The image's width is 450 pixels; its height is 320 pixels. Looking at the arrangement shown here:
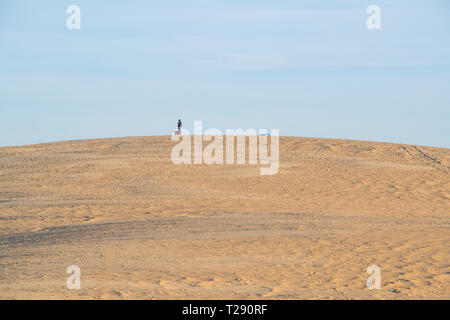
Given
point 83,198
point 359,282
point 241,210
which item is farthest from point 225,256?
point 83,198

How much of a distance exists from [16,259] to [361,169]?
A: 17.5 metres

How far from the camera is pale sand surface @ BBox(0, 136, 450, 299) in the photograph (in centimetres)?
988

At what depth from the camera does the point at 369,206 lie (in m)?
18.4

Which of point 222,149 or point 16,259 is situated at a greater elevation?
point 222,149

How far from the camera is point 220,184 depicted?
71.8ft

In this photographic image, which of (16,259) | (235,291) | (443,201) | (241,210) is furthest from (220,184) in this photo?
(235,291)

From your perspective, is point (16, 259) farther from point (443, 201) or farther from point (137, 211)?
point (443, 201)

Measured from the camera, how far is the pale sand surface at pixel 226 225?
9883mm

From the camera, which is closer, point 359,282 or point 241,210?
point 359,282

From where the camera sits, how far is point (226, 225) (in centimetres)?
1520
